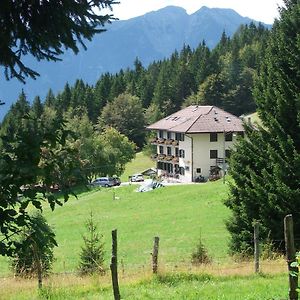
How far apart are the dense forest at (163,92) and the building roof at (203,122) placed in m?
25.5

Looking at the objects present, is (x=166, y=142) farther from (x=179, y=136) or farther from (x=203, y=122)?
(x=203, y=122)

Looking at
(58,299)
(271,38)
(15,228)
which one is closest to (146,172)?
(271,38)

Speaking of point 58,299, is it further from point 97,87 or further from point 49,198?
point 97,87

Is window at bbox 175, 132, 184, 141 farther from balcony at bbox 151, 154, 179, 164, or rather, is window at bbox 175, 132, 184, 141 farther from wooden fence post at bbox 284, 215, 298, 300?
wooden fence post at bbox 284, 215, 298, 300

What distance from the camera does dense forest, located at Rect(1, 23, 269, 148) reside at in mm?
96500

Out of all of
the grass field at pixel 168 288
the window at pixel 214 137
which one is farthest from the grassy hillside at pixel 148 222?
the window at pixel 214 137

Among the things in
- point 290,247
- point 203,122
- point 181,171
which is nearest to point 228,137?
point 203,122

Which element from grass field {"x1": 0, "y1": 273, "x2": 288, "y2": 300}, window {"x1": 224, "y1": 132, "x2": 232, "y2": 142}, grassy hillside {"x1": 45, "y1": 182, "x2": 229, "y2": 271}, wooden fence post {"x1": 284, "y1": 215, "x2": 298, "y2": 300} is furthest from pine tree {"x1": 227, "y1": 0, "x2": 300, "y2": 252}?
window {"x1": 224, "y1": 132, "x2": 232, "y2": 142}

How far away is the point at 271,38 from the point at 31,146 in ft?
52.2

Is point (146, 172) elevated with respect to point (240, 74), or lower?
lower

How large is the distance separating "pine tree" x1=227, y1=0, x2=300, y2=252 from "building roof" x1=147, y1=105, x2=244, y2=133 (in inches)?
1678

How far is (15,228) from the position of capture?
4066mm

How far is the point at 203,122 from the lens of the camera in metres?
64.0

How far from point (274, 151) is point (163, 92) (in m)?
91.9
